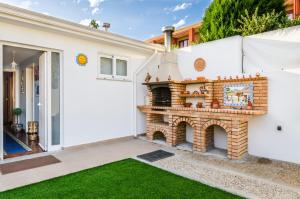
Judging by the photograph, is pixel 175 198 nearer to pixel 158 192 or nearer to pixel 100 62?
pixel 158 192

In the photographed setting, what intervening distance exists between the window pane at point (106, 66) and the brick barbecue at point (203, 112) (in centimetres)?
147

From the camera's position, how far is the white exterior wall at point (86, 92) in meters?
5.01

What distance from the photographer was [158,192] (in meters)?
3.09

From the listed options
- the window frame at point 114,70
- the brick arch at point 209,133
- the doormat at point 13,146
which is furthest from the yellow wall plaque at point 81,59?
the brick arch at point 209,133

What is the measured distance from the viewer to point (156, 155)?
5.05 m

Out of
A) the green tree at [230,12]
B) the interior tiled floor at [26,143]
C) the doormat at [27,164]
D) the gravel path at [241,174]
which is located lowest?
the gravel path at [241,174]

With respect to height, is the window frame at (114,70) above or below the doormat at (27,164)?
above

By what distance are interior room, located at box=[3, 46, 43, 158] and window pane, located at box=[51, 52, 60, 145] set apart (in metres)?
0.55

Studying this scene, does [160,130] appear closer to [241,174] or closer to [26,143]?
[241,174]

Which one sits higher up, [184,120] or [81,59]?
[81,59]

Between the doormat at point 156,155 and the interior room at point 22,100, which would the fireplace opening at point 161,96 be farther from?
the interior room at point 22,100

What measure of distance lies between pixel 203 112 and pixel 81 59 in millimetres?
3901

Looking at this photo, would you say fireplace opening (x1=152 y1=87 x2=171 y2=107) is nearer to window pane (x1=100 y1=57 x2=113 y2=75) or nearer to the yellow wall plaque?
window pane (x1=100 y1=57 x2=113 y2=75)

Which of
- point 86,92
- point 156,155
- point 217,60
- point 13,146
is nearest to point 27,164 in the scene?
point 13,146
